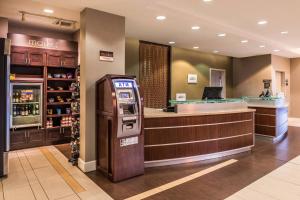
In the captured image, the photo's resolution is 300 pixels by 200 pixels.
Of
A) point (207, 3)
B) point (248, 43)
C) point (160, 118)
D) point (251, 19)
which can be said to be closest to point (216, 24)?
point (251, 19)

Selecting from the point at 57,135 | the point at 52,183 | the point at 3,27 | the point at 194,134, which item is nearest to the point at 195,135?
the point at 194,134

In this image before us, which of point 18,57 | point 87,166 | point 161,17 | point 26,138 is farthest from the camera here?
point 26,138

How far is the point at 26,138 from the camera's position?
17.3 ft

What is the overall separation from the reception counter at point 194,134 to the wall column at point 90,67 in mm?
1038

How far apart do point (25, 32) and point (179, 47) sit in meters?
4.88

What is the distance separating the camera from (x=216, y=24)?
16.6 feet

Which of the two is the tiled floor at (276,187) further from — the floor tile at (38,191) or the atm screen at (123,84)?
the floor tile at (38,191)

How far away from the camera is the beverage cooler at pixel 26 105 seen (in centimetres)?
522

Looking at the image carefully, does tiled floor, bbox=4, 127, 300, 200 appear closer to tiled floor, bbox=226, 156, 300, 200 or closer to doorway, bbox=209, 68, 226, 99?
tiled floor, bbox=226, 156, 300, 200

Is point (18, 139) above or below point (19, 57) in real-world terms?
below

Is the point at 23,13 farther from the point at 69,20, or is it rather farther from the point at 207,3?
the point at 207,3

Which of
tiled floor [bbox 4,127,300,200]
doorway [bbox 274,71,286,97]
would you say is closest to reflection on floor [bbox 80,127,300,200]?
tiled floor [bbox 4,127,300,200]

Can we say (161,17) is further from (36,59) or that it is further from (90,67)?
(36,59)

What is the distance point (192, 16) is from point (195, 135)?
250 centimetres
